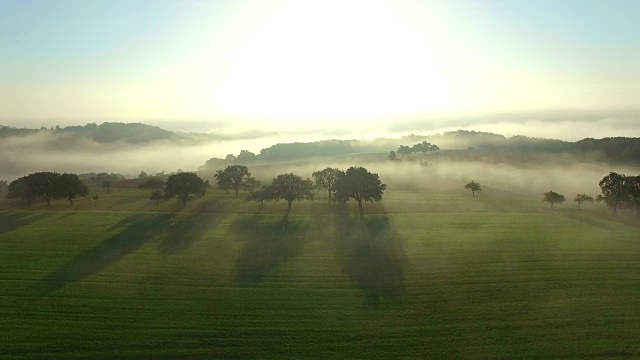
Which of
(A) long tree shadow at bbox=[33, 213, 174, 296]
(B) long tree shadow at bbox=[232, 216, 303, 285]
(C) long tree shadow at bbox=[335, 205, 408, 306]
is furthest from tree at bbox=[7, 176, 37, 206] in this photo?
(C) long tree shadow at bbox=[335, 205, 408, 306]

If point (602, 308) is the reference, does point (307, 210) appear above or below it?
above

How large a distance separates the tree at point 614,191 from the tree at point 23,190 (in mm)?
154244

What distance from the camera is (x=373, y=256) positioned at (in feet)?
235

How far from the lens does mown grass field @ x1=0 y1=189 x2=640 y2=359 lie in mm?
41594

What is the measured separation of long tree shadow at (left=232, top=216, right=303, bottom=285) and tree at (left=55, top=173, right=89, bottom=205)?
53249 mm

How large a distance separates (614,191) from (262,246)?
94.7 metres

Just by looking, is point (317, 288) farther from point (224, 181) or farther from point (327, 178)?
point (224, 181)

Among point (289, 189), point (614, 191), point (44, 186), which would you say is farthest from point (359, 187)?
point (44, 186)

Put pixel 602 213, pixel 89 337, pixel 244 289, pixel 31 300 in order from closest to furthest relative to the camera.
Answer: pixel 89 337
pixel 31 300
pixel 244 289
pixel 602 213

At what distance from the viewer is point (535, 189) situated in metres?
171

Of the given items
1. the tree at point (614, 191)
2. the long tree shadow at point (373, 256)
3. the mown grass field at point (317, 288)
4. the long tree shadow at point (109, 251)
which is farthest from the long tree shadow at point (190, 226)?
the tree at point (614, 191)

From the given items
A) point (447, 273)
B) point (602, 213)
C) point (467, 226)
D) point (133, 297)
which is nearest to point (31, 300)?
point (133, 297)

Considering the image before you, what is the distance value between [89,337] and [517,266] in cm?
5696

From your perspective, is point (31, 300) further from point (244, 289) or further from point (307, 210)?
point (307, 210)
